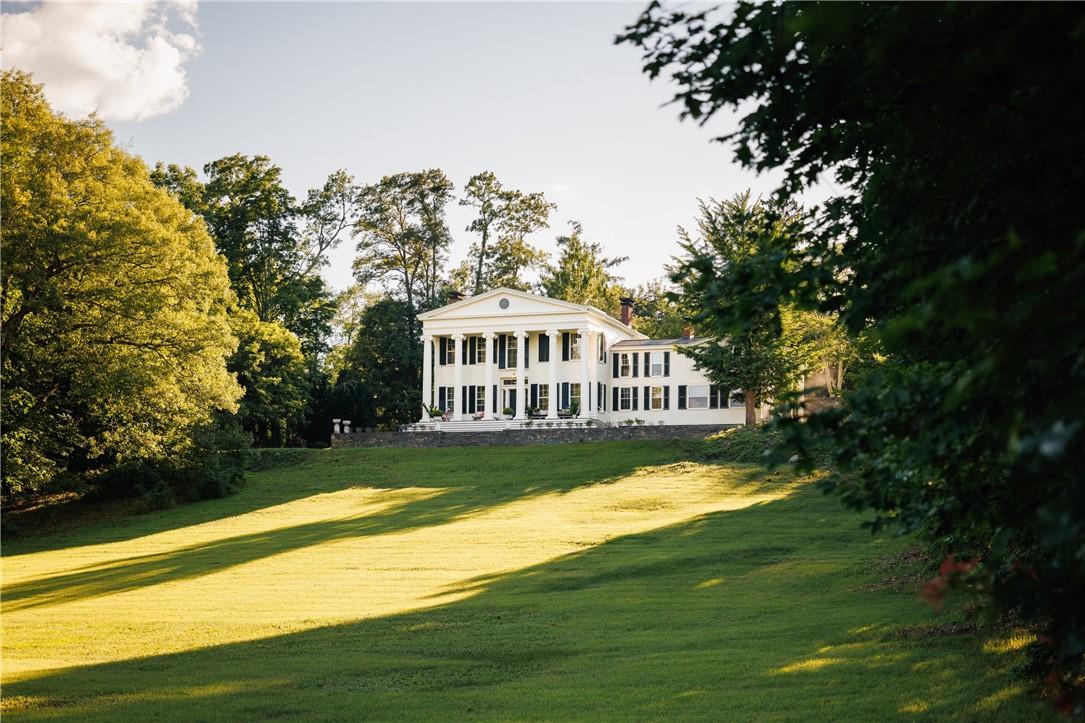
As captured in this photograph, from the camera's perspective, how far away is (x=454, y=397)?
2232 inches

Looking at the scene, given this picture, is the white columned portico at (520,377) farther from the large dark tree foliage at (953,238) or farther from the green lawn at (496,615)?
the large dark tree foliage at (953,238)

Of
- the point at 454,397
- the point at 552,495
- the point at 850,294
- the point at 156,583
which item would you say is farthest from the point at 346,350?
the point at 850,294

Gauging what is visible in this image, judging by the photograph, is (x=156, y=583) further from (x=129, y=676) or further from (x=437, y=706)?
(x=437, y=706)

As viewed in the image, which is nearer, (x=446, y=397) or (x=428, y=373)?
(x=428, y=373)

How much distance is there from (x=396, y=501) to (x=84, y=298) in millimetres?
12592

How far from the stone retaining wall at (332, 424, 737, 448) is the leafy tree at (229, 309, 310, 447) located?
13.9 ft

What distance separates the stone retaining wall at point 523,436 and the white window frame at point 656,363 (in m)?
7.59

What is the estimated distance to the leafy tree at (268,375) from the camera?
4872cm

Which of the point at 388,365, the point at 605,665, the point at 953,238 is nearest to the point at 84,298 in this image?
the point at 605,665

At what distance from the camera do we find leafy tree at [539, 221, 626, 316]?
224 feet

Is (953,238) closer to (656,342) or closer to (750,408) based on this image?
(750,408)

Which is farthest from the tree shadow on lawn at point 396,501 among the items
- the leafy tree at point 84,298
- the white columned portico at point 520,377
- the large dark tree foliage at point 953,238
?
the large dark tree foliage at point 953,238

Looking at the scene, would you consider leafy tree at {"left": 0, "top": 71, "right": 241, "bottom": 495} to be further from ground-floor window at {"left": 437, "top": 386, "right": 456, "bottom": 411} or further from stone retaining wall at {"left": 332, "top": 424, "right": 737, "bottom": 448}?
ground-floor window at {"left": 437, "top": 386, "right": 456, "bottom": 411}

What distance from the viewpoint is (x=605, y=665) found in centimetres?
1313
